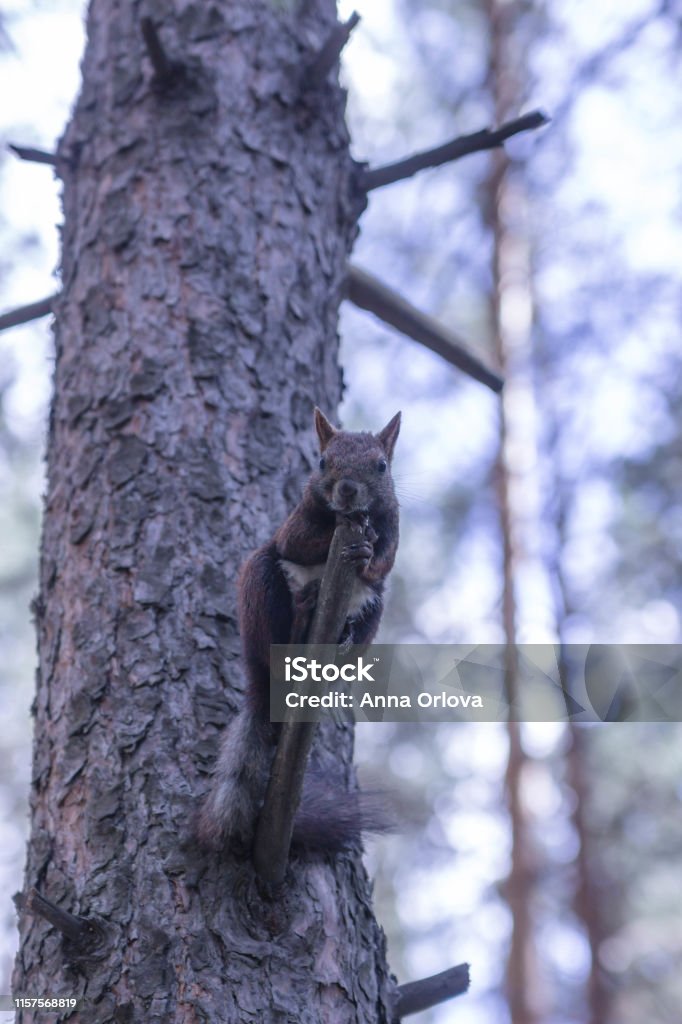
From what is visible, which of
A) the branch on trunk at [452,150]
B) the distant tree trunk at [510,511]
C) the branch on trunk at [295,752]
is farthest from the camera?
the distant tree trunk at [510,511]

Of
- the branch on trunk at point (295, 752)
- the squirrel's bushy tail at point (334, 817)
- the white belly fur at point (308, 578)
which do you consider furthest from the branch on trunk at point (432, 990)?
the white belly fur at point (308, 578)

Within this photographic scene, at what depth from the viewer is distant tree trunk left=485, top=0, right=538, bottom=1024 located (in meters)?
7.51

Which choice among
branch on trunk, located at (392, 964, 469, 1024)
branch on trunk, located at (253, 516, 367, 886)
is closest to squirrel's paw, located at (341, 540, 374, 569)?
branch on trunk, located at (253, 516, 367, 886)

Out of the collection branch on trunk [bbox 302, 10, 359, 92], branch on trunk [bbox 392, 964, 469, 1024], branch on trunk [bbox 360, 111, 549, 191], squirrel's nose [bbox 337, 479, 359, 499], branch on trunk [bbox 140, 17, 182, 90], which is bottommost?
branch on trunk [bbox 392, 964, 469, 1024]

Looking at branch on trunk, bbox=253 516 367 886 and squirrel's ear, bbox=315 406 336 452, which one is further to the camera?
squirrel's ear, bbox=315 406 336 452

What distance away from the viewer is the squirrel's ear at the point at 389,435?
2738 millimetres

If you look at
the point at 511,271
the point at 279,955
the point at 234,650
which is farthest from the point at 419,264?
the point at 279,955

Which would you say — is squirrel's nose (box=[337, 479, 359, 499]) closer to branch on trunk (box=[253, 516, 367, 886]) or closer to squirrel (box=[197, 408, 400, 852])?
squirrel (box=[197, 408, 400, 852])

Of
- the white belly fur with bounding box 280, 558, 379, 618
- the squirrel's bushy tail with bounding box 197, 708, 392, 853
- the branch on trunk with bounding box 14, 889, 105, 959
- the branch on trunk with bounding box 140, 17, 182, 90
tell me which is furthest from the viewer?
the branch on trunk with bounding box 140, 17, 182, 90

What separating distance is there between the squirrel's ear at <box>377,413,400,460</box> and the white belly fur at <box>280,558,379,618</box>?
389 millimetres

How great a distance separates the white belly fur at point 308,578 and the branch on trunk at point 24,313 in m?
1.88

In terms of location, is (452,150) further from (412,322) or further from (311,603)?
(311,603)

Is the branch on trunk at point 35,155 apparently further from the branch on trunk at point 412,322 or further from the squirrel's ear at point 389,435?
the squirrel's ear at point 389,435

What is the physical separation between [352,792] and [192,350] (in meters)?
1.38
